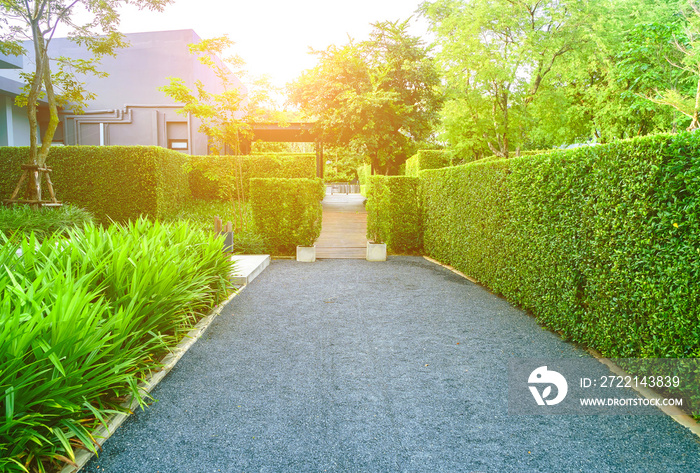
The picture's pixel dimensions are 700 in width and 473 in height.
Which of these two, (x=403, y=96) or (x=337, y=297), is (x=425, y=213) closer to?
(x=337, y=297)

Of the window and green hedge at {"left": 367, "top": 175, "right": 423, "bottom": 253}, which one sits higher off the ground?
the window

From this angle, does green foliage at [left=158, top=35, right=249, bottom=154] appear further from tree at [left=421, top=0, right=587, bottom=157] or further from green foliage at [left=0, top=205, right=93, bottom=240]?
tree at [left=421, top=0, right=587, bottom=157]

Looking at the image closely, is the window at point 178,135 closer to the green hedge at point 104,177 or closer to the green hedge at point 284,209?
the green hedge at point 104,177

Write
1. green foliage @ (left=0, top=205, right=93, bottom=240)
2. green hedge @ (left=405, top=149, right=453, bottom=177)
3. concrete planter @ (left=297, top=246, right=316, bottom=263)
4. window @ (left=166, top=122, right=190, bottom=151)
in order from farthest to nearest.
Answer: green hedge @ (left=405, top=149, right=453, bottom=177)
window @ (left=166, top=122, right=190, bottom=151)
concrete planter @ (left=297, top=246, right=316, bottom=263)
green foliage @ (left=0, top=205, right=93, bottom=240)

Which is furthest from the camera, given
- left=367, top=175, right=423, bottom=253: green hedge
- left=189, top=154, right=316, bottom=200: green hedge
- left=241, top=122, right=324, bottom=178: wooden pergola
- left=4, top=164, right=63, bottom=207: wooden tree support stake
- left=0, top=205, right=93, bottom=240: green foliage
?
left=241, top=122, right=324, bottom=178: wooden pergola

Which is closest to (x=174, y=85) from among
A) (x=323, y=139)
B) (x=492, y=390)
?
(x=492, y=390)

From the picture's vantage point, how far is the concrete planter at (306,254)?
9789mm

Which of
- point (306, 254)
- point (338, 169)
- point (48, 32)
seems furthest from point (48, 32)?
point (338, 169)

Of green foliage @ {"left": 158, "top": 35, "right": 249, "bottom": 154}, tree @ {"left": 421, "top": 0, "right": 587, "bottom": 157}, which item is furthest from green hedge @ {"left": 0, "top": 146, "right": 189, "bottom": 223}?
tree @ {"left": 421, "top": 0, "right": 587, "bottom": 157}

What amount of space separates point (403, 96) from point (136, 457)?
18744 millimetres

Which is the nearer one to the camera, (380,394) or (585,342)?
(380,394)

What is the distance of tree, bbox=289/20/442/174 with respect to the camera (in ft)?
59.2

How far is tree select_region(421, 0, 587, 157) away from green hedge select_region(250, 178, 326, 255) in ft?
43.5

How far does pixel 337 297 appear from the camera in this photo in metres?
6.39
